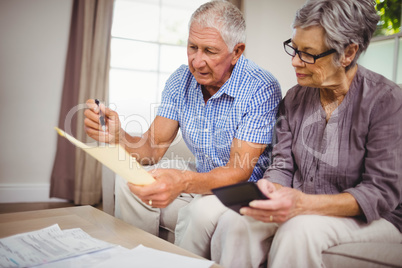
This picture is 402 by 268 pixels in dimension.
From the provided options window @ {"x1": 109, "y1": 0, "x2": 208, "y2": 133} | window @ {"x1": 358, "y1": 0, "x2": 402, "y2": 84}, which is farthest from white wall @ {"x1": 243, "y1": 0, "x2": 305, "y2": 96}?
window @ {"x1": 358, "y1": 0, "x2": 402, "y2": 84}

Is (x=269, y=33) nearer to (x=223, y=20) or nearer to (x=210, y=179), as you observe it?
(x=223, y=20)

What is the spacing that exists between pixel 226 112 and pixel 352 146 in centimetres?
55

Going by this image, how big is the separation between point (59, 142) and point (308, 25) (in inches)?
99.7

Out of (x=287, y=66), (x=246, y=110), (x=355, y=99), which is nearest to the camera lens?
(x=355, y=99)

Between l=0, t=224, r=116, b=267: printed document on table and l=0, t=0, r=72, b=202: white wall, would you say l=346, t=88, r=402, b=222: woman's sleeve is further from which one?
l=0, t=0, r=72, b=202: white wall

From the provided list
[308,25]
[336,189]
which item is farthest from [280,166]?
[308,25]

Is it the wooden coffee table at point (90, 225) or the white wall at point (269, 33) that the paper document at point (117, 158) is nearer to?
→ the wooden coffee table at point (90, 225)

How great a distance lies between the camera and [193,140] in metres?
1.57

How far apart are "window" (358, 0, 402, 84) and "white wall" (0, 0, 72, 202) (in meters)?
2.69

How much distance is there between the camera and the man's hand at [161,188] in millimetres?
955

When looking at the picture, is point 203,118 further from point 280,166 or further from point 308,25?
point 308,25

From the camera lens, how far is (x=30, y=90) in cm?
300

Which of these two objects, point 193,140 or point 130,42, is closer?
point 193,140

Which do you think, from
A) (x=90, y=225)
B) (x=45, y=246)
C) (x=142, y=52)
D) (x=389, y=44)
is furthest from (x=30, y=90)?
(x=389, y=44)
